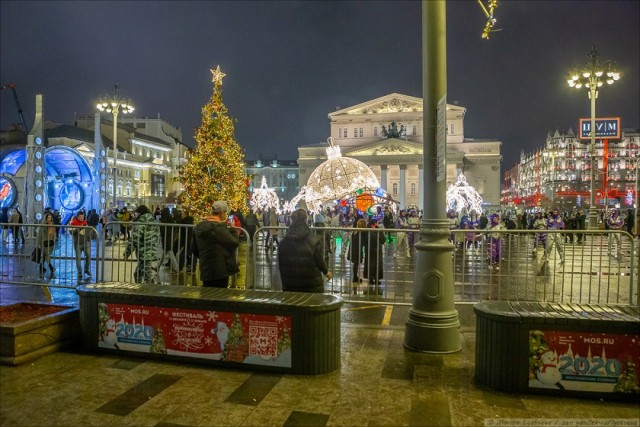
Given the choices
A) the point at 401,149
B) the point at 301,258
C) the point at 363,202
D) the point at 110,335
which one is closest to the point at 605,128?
the point at 363,202

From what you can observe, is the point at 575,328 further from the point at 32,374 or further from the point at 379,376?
the point at 32,374

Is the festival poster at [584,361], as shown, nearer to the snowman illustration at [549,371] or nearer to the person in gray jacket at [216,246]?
the snowman illustration at [549,371]

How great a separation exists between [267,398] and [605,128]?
2956 centimetres

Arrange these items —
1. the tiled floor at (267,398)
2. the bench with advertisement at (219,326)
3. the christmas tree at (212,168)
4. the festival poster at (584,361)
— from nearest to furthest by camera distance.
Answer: the tiled floor at (267,398), the festival poster at (584,361), the bench with advertisement at (219,326), the christmas tree at (212,168)

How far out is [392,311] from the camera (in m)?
8.44

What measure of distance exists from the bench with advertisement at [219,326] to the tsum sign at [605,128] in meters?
27.5

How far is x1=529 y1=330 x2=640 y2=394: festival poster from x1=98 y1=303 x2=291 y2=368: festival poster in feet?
7.82

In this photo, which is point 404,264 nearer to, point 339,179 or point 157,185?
point 339,179

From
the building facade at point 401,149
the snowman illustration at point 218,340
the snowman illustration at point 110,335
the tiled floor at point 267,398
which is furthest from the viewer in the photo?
the building facade at point 401,149

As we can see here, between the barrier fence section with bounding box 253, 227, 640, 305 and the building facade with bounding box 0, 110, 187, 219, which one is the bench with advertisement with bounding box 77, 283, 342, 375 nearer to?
the barrier fence section with bounding box 253, 227, 640, 305

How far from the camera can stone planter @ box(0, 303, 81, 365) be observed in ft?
17.2

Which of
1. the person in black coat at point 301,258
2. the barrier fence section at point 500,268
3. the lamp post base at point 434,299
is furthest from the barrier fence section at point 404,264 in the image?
the lamp post base at point 434,299

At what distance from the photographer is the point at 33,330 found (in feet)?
17.9

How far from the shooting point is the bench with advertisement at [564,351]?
14.4 ft
